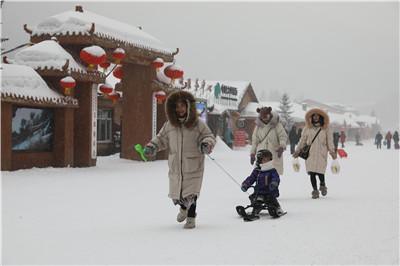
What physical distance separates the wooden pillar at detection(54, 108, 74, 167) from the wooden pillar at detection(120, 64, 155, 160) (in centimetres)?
429

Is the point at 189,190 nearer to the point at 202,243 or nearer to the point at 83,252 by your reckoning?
the point at 202,243

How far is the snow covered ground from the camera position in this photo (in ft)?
15.5

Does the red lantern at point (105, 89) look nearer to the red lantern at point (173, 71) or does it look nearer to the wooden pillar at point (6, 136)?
the red lantern at point (173, 71)

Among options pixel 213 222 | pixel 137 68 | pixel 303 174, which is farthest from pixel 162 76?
pixel 213 222

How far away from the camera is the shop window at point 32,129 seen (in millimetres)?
14586

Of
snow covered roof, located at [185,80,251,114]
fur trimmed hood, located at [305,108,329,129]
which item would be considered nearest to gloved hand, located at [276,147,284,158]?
fur trimmed hood, located at [305,108,329,129]

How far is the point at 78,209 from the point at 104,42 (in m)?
10.0

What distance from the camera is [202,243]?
529cm

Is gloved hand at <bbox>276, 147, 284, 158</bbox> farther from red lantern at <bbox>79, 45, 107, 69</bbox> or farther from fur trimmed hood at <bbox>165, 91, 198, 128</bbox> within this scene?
red lantern at <bbox>79, 45, 107, 69</bbox>

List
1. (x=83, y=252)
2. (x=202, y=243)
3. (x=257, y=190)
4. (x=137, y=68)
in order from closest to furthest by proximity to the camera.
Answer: (x=83, y=252) < (x=202, y=243) < (x=257, y=190) < (x=137, y=68)

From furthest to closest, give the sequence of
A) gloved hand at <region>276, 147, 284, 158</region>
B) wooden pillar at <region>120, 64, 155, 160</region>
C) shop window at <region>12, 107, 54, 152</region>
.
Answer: wooden pillar at <region>120, 64, 155, 160</region>
shop window at <region>12, 107, 54, 152</region>
gloved hand at <region>276, 147, 284, 158</region>

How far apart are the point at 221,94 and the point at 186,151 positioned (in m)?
33.0

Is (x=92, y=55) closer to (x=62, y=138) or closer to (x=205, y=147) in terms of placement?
(x=62, y=138)

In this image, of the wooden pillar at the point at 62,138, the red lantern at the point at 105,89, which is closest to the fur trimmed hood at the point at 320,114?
the wooden pillar at the point at 62,138
